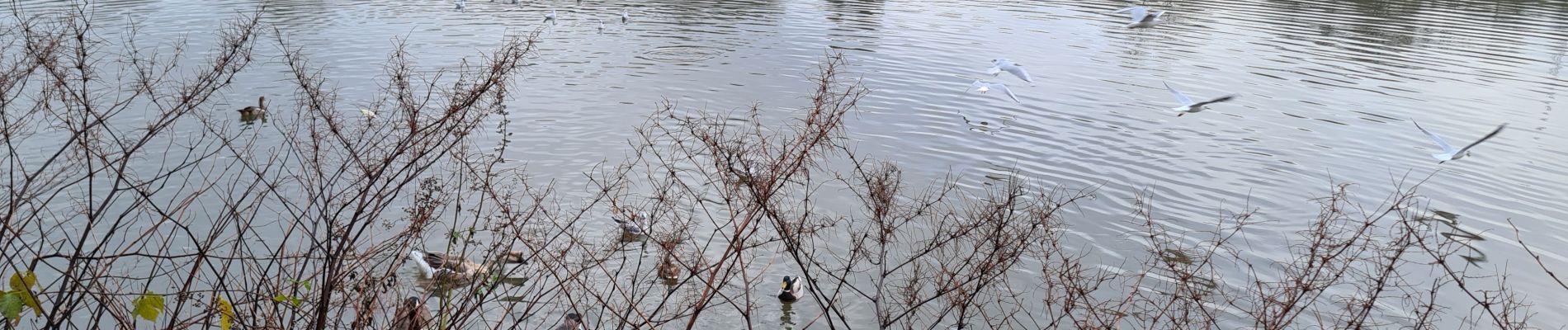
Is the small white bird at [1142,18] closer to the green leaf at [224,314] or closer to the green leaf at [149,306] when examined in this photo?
the green leaf at [224,314]

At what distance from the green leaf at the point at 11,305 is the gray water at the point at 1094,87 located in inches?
322

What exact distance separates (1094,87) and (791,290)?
35.3ft

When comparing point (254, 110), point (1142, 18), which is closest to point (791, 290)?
point (1142, 18)

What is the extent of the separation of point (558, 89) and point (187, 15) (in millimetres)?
13128

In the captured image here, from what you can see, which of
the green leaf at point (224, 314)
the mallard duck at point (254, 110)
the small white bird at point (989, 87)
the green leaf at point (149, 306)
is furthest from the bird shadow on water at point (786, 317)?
the mallard duck at point (254, 110)

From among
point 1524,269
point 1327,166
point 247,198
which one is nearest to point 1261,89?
point 1327,166

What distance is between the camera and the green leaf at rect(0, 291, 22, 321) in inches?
118

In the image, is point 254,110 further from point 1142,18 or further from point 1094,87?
point 1094,87

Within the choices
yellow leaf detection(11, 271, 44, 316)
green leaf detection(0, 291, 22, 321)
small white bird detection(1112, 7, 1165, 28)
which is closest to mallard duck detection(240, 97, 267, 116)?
small white bird detection(1112, 7, 1165, 28)

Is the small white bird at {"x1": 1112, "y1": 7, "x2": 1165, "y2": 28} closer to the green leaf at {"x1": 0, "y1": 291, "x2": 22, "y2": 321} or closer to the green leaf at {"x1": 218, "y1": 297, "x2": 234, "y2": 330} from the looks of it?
the green leaf at {"x1": 218, "y1": 297, "x2": 234, "y2": 330}

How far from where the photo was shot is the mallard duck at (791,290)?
831cm

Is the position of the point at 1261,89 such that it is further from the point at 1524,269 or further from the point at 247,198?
the point at 247,198

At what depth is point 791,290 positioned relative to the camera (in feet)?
27.3

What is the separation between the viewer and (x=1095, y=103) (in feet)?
53.9
